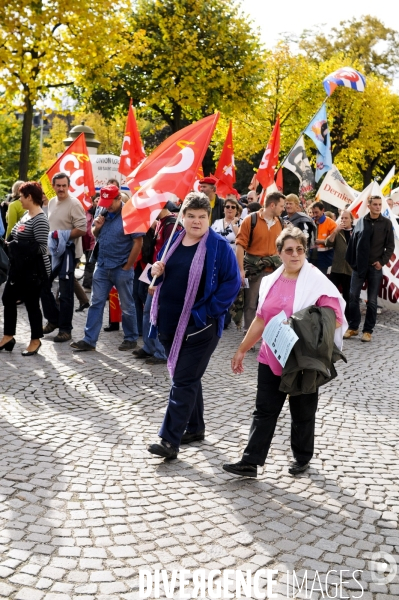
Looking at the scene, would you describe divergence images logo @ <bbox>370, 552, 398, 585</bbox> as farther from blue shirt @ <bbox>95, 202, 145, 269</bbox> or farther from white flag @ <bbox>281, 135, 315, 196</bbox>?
white flag @ <bbox>281, 135, 315, 196</bbox>

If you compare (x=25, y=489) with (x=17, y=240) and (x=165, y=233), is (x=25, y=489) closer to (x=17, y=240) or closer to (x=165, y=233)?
(x=165, y=233)

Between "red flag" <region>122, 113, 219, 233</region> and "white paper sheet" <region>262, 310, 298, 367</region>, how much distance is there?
71.1 inches

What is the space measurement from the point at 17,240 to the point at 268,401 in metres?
4.21

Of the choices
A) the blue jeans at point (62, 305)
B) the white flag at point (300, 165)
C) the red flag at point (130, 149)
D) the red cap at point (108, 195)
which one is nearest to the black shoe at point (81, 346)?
the blue jeans at point (62, 305)

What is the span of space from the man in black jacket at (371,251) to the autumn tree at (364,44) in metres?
41.0

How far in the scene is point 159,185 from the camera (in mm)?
6172

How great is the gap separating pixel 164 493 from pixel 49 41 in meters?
13.5

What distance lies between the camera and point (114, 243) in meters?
8.42

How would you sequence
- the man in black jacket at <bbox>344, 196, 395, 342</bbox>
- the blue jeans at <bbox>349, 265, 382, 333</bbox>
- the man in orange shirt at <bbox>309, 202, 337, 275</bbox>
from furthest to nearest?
the man in orange shirt at <bbox>309, 202, 337, 275</bbox> → the blue jeans at <bbox>349, 265, 382, 333</bbox> → the man in black jacket at <bbox>344, 196, 395, 342</bbox>

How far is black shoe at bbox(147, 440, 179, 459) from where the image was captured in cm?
509

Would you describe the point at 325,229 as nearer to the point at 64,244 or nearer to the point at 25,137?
the point at 64,244

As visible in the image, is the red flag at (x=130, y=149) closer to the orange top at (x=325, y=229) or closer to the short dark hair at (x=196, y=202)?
the orange top at (x=325, y=229)


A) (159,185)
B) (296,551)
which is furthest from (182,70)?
(296,551)

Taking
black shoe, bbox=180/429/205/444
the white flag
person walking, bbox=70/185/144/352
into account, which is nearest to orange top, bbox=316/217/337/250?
the white flag
